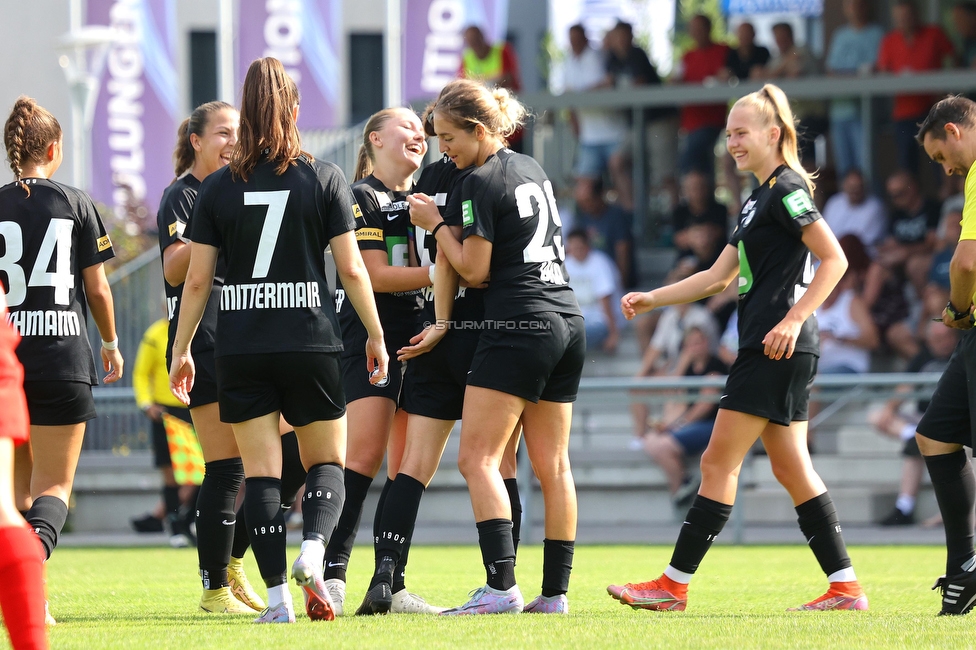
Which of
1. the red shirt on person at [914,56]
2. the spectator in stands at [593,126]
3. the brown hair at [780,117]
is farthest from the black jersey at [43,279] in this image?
the red shirt on person at [914,56]

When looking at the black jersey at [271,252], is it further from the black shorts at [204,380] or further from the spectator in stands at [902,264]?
the spectator in stands at [902,264]

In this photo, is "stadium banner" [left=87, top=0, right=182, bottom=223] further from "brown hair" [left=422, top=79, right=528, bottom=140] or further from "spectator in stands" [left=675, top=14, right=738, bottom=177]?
"brown hair" [left=422, top=79, right=528, bottom=140]

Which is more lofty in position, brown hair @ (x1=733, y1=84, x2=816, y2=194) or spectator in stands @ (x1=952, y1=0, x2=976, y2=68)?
spectator in stands @ (x1=952, y1=0, x2=976, y2=68)

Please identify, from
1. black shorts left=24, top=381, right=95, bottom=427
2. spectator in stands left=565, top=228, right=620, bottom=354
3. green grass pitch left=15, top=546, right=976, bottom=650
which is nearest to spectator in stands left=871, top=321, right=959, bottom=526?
green grass pitch left=15, top=546, right=976, bottom=650

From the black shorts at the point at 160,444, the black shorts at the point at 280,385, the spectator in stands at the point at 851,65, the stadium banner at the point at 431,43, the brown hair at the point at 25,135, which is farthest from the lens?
the stadium banner at the point at 431,43

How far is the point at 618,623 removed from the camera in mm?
4859

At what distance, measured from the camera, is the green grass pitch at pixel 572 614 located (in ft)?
14.2

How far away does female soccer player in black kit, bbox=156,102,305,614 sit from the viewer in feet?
18.0

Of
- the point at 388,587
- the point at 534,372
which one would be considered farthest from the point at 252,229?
the point at 388,587

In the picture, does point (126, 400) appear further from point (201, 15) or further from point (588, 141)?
point (201, 15)

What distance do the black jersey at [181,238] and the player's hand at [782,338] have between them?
2289 mm

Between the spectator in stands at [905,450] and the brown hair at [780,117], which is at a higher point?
the brown hair at [780,117]

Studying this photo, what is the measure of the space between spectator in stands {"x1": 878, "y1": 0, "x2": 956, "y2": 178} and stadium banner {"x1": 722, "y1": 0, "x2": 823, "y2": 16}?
217 centimetres

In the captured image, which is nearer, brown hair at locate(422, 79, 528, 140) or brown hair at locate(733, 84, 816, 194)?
brown hair at locate(422, 79, 528, 140)
